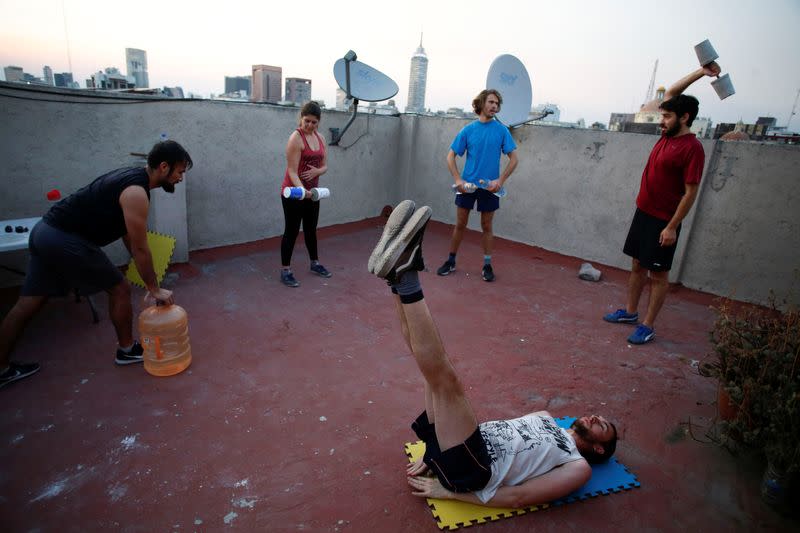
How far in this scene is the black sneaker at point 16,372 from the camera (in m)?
2.85

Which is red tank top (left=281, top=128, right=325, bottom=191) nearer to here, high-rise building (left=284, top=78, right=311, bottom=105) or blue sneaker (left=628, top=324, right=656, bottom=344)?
high-rise building (left=284, top=78, right=311, bottom=105)

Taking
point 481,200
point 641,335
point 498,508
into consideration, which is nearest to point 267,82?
point 481,200

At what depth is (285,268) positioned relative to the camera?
483 centimetres

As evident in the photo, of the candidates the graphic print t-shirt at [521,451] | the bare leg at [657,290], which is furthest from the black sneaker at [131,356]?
the bare leg at [657,290]

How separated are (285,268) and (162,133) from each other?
1922 millimetres

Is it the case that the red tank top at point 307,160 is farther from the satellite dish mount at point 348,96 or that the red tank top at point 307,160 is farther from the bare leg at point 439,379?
the bare leg at point 439,379

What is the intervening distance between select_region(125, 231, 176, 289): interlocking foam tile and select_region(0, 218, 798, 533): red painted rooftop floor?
263 mm

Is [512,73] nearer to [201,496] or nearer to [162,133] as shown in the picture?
[162,133]

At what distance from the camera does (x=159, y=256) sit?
448 centimetres

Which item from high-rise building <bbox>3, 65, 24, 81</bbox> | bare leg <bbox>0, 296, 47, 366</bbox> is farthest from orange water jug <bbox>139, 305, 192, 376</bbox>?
high-rise building <bbox>3, 65, 24, 81</bbox>

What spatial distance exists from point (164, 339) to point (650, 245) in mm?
3822

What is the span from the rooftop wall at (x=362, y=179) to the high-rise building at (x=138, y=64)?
7.12ft

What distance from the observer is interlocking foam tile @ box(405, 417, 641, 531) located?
6.95ft

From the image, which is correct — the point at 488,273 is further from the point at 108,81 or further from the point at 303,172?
the point at 108,81
